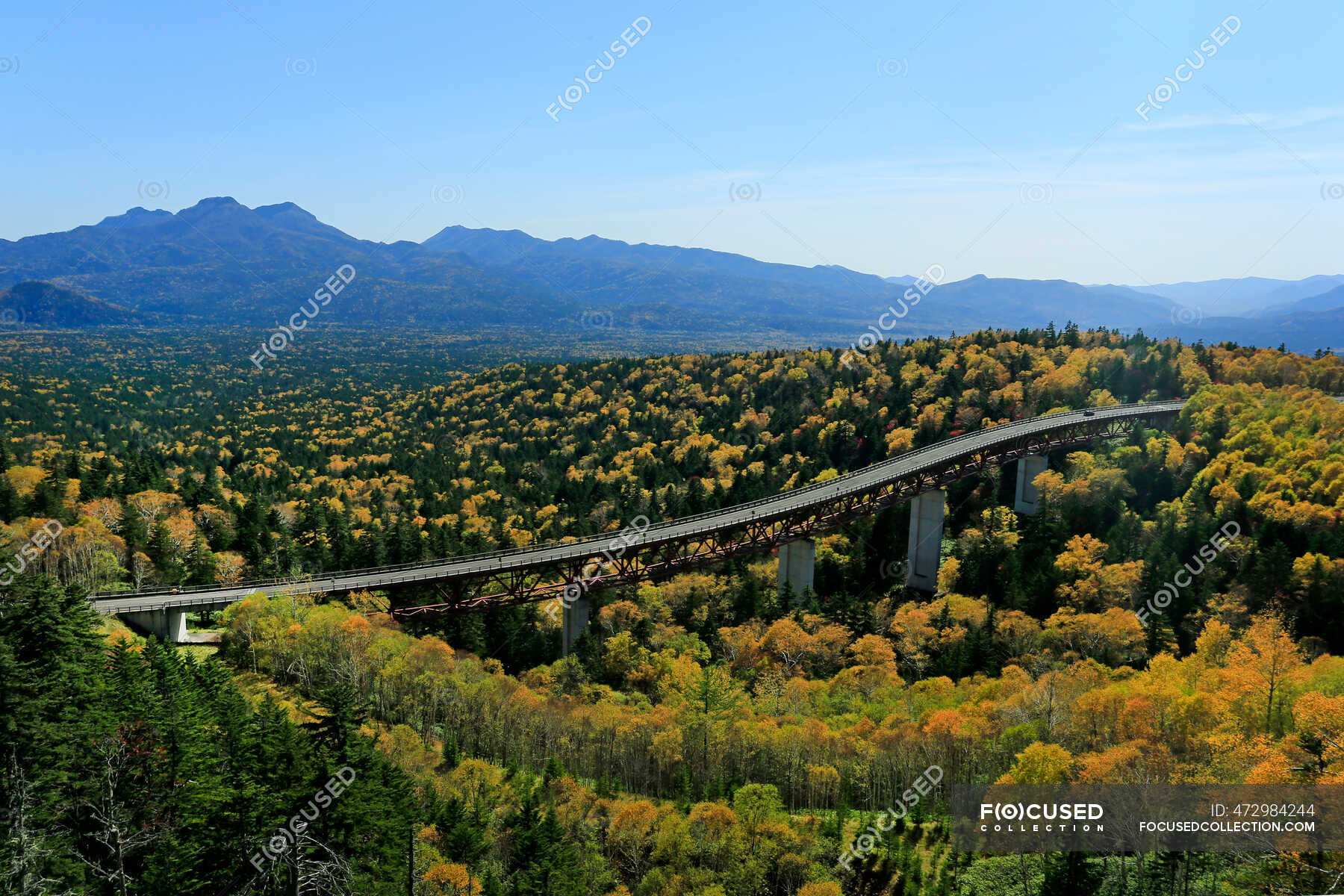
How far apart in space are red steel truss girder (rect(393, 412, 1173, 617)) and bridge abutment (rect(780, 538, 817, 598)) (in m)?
1.69

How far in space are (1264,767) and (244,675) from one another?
4794 centimetres

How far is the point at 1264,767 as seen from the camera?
93.7ft

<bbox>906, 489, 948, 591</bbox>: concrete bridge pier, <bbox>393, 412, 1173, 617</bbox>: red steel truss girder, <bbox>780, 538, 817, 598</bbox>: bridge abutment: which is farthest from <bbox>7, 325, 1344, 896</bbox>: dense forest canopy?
<bbox>393, 412, 1173, 617</bbox>: red steel truss girder

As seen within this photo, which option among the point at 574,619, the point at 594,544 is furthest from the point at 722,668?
the point at 594,544

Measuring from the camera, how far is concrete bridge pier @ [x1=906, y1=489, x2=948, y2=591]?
272 ft

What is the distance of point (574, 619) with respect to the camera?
63.8m

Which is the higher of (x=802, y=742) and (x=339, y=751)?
Answer: (x=339, y=751)

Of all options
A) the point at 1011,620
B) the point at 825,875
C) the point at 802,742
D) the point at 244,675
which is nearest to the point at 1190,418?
the point at 1011,620

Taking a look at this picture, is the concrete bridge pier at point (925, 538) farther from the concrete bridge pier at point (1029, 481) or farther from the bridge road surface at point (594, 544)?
the concrete bridge pier at point (1029, 481)

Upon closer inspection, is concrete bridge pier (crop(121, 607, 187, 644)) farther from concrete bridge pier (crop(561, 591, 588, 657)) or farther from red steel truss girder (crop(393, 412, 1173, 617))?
concrete bridge pier (crop(561, 591, 588, 657))

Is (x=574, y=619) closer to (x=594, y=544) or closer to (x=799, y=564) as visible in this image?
(x=594, y=544)

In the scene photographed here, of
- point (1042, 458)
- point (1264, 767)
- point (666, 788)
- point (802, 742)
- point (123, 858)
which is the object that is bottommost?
point (666, 788)

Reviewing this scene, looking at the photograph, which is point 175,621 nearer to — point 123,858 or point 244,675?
point 244,675

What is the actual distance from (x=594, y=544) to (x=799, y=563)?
21342mm
